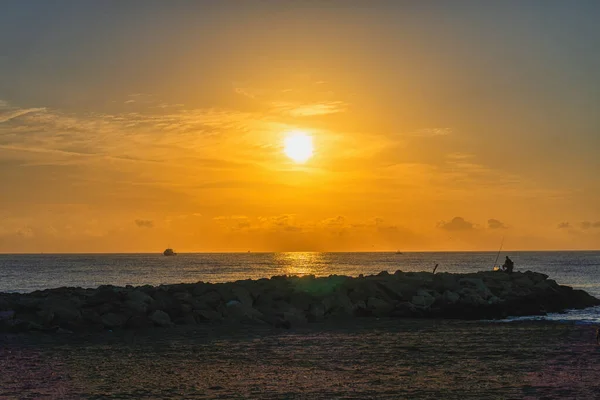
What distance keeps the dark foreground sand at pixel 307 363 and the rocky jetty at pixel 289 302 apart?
6.30 ft

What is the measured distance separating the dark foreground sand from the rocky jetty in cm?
192

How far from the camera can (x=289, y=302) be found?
35.4 metres

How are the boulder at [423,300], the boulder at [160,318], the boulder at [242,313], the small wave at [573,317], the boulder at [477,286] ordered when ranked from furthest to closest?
the boulder at [477,286] → the boulder at [423,300] → the small wave at [573,317] → the boulder at [242,313] → the boulder at [160,318]

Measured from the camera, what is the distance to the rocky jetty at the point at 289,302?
96.2 ft

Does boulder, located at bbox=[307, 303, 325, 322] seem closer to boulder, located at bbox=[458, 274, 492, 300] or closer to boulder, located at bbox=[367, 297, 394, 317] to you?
boulder, located at bbox=[367, 297, 394, 317]

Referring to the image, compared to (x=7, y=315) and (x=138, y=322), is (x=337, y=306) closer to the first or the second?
(x=138, y=322)

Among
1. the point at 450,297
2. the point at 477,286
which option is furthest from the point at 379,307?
the point at 477,286

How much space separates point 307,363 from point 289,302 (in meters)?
14.9

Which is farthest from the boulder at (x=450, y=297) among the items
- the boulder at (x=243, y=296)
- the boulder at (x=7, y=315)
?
the boulder at (x=7, y=315)

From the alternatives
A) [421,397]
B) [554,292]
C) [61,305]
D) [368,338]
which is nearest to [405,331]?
[368,338]

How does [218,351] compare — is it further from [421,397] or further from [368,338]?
[421,397]

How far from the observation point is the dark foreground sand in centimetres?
1669

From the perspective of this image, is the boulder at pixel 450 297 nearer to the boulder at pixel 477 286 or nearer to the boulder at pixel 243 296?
the boulder at pixel 477 286

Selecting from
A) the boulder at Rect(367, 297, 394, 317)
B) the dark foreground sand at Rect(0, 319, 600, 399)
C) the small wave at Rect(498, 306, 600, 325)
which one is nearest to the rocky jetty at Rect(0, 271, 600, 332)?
the boulder at Rect(367, 297, 394, 317)
